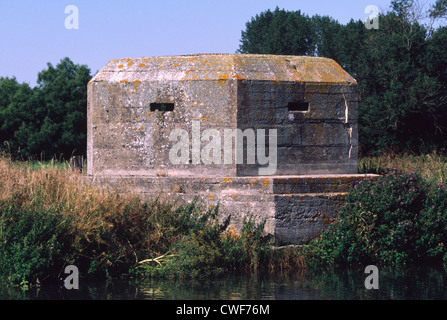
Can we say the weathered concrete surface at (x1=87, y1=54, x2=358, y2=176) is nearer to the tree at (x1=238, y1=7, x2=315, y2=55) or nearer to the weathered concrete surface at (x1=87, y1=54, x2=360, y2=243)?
the weathered concrete surface at (x1=87, y1=54, x2=360, y2=243)

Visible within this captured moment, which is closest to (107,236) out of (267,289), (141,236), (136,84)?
(141,236)

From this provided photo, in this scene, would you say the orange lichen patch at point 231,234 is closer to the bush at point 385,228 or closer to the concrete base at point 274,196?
the concrete base at point 274,196

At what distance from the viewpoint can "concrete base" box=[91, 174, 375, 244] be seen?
30.2ft

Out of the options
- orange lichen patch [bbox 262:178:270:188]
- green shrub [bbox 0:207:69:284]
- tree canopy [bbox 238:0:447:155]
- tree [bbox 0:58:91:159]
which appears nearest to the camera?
green shrub [bbox 0:207:69:284]

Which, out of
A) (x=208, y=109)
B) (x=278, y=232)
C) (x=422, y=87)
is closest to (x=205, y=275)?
(x=278, y=232)

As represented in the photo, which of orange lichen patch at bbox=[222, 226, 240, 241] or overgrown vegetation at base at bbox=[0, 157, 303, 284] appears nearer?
overgrown vegetation at base at bbox=[0, 157, 303, 284]

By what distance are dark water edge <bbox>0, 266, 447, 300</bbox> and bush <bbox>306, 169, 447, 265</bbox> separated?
19.4 inches

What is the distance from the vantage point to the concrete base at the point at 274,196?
920cm

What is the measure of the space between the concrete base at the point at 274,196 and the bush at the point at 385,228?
0.20m

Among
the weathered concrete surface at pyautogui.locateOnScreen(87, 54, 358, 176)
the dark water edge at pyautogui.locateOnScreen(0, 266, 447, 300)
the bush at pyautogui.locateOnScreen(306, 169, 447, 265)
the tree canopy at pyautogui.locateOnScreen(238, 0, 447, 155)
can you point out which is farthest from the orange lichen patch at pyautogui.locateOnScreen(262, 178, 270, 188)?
the tree canopy at pyautogui.locateOnScreen(238, 0, 447, 155)

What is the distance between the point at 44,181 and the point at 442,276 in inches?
218

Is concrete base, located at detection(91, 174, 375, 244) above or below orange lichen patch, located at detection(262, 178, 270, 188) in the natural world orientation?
below

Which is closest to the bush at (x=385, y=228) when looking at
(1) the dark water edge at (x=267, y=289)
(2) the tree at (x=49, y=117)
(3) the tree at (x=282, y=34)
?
(1) the dark water edge at (x=267, y=289)
